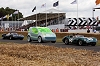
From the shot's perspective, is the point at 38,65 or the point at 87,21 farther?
the point at 87,21

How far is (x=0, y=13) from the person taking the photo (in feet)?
427

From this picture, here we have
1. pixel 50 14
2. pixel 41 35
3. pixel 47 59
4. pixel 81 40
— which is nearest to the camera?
pixel 47 59

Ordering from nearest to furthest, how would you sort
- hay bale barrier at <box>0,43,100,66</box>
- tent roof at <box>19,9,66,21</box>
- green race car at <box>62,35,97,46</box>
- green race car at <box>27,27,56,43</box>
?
hay bale barrier at <box>0,43,100,66</box> < green race car at <box>62,35,97,46</box> < green race car at <box>27,27,56,43</box> < tent roof at <box>19,9,66,21</box>

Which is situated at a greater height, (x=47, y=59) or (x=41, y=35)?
(x=41, y=35)

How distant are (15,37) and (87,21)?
106 feet

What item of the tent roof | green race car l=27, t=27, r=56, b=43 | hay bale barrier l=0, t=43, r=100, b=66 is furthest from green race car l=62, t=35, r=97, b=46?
the tent roof

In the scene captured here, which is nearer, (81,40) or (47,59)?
(47,59)

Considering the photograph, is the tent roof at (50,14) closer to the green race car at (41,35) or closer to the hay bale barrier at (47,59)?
the green race car at (41,35)

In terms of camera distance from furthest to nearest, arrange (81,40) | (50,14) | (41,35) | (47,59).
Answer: (50,14) → (41,35) → (81,40) → (47,59)

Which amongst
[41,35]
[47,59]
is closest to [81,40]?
[41,35]

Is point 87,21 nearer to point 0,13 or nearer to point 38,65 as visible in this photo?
point 38,65

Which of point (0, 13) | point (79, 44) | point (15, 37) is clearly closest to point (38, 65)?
point (79, 44)

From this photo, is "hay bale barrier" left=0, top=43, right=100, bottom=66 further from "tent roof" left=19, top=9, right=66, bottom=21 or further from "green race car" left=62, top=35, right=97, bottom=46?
"tent roof" left=19, top=9, right=66, bottom=21

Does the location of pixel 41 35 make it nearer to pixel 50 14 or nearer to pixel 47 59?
pixel 47 59
